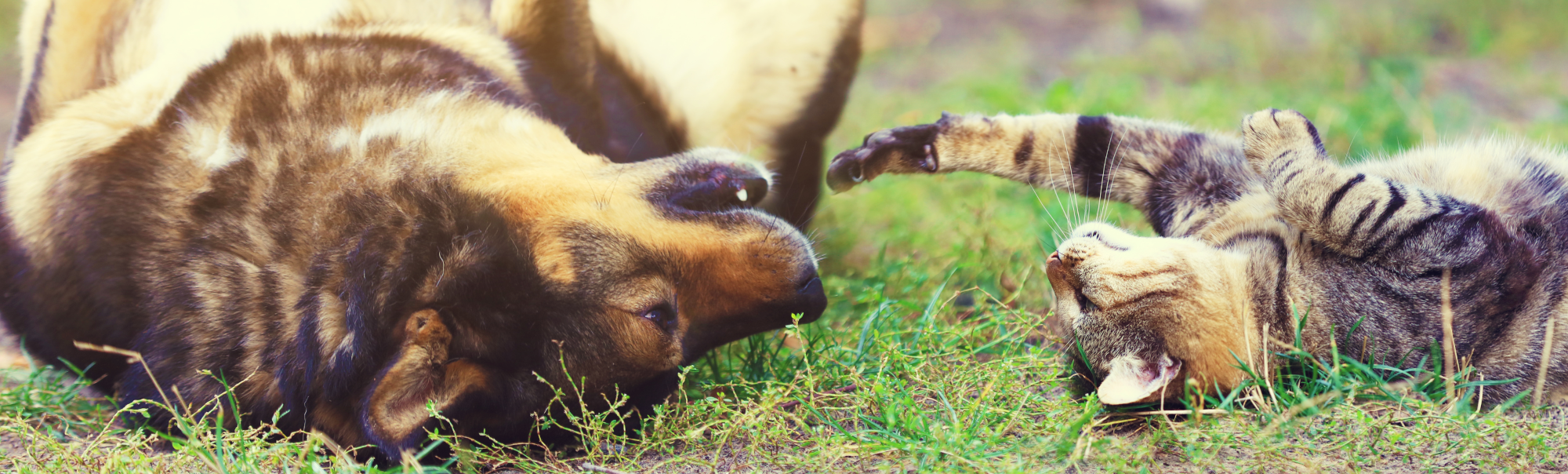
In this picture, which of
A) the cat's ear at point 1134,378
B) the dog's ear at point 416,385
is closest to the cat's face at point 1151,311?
the cat's ear at point 1134,378

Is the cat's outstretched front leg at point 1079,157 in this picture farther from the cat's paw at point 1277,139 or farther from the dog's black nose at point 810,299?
the dog's black nose at point 810,299

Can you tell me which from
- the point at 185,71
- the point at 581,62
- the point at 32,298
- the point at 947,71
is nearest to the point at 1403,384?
the point at 581,62

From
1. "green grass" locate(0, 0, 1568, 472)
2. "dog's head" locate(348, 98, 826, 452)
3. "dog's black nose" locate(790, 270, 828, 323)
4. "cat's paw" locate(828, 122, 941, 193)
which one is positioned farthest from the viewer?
"cat's paw" locate(828, 122, 941, 193)

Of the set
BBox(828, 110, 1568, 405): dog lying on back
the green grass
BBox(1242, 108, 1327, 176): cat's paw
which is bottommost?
the green grass

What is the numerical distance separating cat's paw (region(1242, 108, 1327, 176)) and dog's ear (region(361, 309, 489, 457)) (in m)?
2.11

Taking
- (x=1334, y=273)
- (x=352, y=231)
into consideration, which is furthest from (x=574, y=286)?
(x=1334, y=273)

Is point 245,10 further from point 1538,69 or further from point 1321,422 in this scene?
point 1538,69

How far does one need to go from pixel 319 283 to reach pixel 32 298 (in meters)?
0.94

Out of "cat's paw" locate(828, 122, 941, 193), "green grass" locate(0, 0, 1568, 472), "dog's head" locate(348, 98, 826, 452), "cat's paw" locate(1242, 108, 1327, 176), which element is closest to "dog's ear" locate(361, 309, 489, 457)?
"dog's head" locate(348, 98, 826, 452)

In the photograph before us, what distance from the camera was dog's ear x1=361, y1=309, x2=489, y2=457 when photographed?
2111 mm

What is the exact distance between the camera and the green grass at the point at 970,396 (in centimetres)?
209

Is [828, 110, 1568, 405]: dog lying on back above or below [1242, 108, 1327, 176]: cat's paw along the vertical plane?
below

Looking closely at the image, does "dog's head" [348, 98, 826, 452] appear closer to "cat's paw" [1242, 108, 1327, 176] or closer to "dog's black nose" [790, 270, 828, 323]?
"dog's black nose" [790, 270, 828, 323]

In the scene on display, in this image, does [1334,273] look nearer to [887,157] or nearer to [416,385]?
[887,157]
